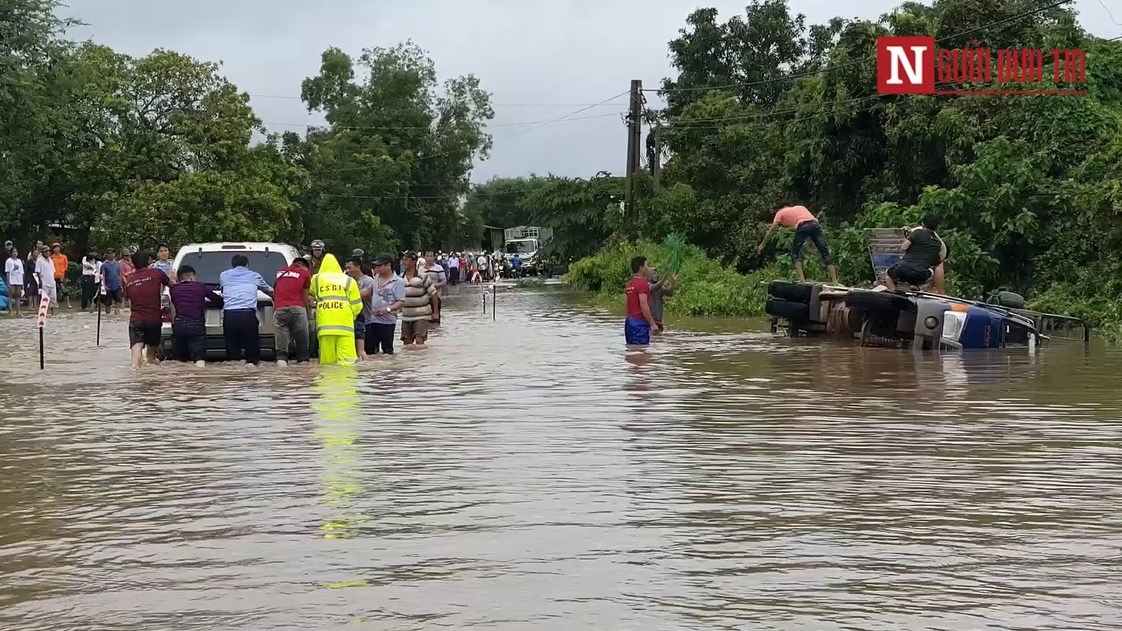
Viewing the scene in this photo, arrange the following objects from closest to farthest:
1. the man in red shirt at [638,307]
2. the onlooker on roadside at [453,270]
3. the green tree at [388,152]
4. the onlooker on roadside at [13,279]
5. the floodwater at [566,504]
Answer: the floodwater at [566,504]
the man in red shirt at [638,307]
the onlooker on roadside at [13,279]
the onlooker on roadside at [453,270]
the green tree at [388,152]

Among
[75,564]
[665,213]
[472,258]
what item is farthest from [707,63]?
[75,564]

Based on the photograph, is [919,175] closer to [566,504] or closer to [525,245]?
[566,504]

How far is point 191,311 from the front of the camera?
695 inches

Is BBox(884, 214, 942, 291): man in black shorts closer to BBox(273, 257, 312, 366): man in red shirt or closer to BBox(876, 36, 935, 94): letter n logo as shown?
BBox(273, 257, 312, 366): man in red shirt

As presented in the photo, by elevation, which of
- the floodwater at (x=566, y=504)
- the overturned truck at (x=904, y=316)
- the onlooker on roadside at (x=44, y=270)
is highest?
the onlooker on roadside at (x=44, y=270)

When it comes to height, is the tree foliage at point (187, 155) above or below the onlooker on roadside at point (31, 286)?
above

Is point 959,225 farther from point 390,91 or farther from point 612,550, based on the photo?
point 390,91

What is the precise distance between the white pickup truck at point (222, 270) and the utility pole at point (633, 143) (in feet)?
103

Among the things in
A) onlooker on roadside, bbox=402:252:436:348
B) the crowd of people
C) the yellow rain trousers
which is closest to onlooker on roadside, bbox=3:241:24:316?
onlooker on roadside, bbox=402:252:436:348

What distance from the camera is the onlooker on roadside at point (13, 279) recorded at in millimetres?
35438

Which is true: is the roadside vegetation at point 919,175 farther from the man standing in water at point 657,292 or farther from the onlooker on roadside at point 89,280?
the onlooker on roadside at point 89,280

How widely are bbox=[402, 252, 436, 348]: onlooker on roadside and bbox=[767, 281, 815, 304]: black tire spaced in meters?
5.63

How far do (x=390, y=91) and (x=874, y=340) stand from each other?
68.1m

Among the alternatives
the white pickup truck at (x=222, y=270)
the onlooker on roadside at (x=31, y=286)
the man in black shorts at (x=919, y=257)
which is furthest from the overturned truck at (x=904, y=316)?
the onlooker on roadside at (x=31, y=286)
